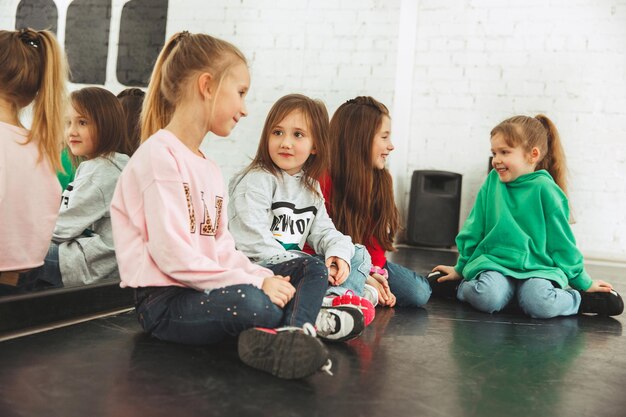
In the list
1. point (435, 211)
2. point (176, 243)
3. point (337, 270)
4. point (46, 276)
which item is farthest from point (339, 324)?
point (435, 211)

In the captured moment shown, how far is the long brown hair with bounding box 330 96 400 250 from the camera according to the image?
7.07 ft

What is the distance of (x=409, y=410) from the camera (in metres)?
1.06

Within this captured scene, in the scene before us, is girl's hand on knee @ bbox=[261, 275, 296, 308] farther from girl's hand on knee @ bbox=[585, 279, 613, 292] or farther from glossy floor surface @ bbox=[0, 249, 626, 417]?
girl's hand on knee @ bbox=[585, 279, 613, 292]

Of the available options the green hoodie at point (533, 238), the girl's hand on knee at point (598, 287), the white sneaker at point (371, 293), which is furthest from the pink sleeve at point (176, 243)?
the girl's hand on knee at point (598, 287)

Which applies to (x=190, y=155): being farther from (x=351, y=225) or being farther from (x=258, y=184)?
(x=351, y=225)

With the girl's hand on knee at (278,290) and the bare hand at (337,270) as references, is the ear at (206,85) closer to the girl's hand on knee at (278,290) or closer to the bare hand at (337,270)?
the girl's hand on knee at (278,290)

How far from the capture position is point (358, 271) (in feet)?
6.46

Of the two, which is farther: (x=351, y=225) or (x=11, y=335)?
(x=351, y=225)

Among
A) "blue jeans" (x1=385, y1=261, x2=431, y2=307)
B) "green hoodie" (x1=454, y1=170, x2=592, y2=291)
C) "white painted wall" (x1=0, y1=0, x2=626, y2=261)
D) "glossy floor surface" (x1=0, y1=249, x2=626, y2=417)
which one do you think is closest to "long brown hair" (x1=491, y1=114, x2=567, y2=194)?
"green hoodie" (x1=454, y1=170, x2=592, y2=291)

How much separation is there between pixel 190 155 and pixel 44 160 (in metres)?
0.44

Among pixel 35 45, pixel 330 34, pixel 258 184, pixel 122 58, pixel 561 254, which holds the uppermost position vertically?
pixel 330 34

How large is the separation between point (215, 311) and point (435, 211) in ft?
12.0

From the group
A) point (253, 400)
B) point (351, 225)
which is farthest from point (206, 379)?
point (351, 225)

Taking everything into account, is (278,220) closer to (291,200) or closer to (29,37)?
(291,200)
